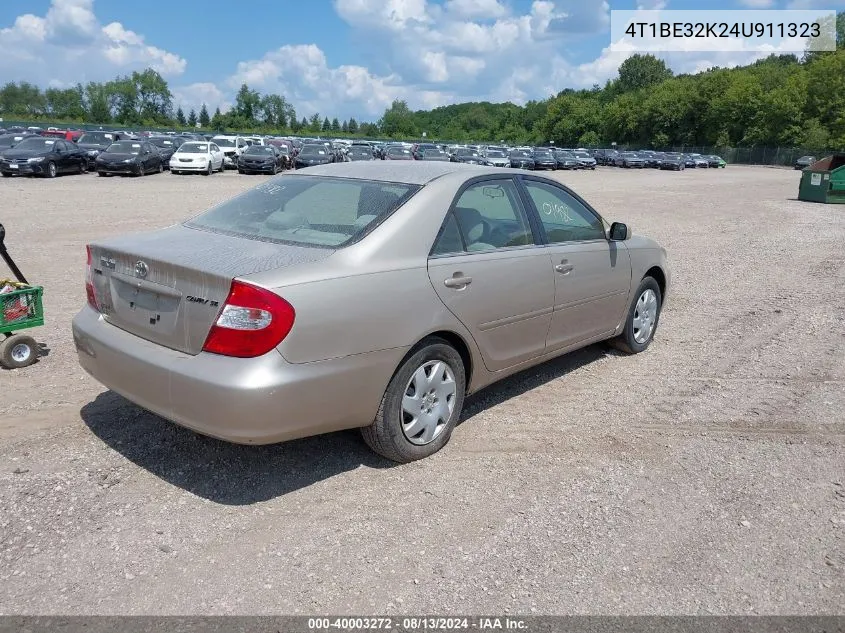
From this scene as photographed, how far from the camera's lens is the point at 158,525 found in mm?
3490

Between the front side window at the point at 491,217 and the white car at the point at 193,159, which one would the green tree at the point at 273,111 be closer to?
the white car at the point at 193,159

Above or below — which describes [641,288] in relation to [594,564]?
above

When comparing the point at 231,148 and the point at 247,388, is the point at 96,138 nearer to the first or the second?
the point at 231,148

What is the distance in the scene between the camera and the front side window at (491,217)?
4512 mm

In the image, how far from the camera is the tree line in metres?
85.8

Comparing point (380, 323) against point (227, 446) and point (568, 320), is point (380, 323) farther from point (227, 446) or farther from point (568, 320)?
point (568, 320)

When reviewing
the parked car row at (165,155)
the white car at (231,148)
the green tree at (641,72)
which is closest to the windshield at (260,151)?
the parked car row at (165,155)

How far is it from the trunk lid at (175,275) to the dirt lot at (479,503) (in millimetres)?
825

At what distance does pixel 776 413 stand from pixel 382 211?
3.17 m

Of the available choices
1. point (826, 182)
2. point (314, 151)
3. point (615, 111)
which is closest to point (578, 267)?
point (826, 182)

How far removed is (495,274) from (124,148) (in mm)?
29218

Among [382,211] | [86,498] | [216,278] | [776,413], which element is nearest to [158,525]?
[86,498]

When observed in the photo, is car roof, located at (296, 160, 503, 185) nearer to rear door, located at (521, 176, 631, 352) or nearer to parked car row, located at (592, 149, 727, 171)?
rear door, located at (521, 176, 631, 352)

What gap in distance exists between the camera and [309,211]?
4363 millimetres
